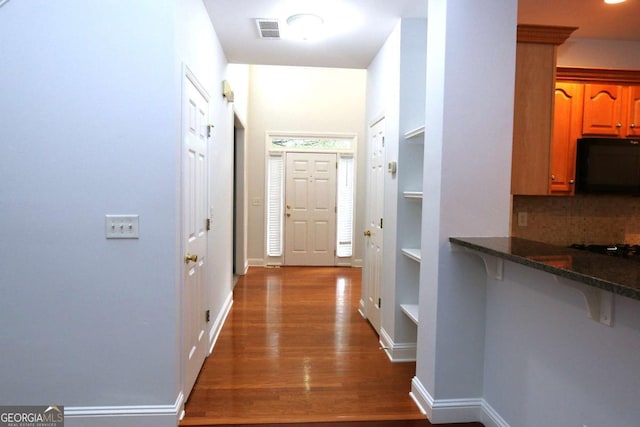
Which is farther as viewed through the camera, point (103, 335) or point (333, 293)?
point (333, 293)

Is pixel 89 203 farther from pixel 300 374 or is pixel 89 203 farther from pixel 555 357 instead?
pixel 555 357

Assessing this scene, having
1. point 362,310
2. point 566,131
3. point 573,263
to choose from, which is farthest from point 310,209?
point 573,263

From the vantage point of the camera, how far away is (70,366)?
2.03 metres

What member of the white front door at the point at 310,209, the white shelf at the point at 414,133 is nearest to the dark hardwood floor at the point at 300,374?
the white shelf at the point at 414,133

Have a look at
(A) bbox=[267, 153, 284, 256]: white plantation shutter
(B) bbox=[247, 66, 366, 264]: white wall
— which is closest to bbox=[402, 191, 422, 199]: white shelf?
(B) bbox=[247, 66, 366, 264]: white wall

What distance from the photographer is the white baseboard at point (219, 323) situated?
3206 mm

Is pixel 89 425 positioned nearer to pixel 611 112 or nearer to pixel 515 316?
pixel 515 316

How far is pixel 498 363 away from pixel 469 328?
22 centimetres

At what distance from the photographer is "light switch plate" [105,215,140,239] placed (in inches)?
79.7

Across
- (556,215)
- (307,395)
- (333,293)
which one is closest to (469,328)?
(307,395)

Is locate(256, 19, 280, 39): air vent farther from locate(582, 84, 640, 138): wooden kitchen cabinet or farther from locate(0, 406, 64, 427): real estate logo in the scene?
locate(0, 406, 64, 427): real estate logo

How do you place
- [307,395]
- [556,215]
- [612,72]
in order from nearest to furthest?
1. [307,395]
2. [612,72]
3. [556,215]

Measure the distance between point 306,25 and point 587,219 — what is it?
299 centimetres

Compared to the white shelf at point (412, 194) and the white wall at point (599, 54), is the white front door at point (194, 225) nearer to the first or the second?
the white shelf at point (412, 194)
